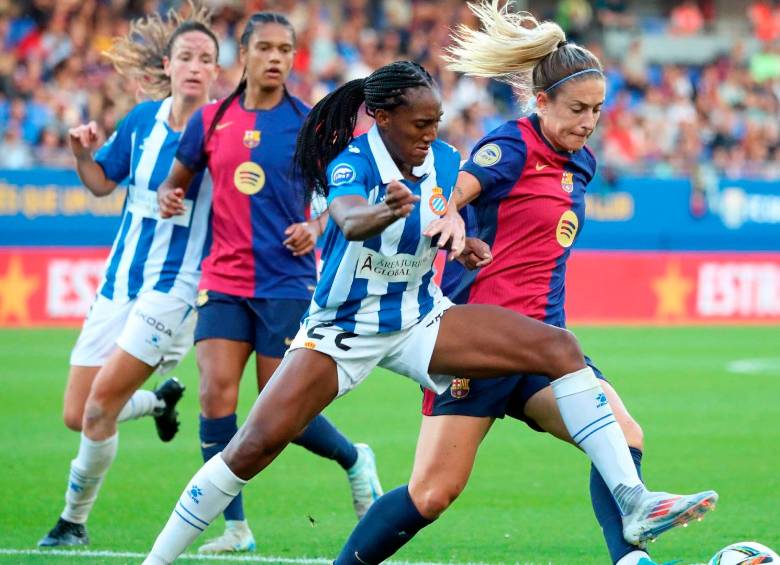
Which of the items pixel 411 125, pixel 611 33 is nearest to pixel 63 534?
pixel 411 125

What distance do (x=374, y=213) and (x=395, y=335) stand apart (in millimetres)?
694

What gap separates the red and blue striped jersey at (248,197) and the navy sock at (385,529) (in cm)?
178

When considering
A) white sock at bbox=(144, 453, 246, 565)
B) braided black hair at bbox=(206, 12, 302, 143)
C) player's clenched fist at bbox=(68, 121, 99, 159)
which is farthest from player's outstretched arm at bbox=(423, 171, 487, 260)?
player's clenched fist at bbox=(68, 121, 99, 159)

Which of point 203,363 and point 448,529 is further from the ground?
point 203,363

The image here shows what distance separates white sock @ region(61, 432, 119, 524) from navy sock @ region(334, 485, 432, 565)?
1898 millimetres

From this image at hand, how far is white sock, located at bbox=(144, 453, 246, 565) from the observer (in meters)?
5.00

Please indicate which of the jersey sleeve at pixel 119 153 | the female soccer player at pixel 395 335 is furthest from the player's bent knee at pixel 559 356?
the jersey sleeve at pixel 119 153

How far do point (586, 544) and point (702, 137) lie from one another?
19650 millimetres

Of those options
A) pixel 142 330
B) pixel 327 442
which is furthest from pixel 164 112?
pixel 327 442

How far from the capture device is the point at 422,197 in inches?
199

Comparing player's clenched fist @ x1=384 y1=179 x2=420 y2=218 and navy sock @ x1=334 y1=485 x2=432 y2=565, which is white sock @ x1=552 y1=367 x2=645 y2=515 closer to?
navy sock @ x1=334 y1=485 x2=432 y2=565

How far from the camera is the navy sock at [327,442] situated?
7.02 m

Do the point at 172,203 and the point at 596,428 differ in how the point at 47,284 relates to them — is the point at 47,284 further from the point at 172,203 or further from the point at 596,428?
the point at 596,428

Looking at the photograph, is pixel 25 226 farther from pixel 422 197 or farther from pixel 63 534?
pixel 422 197
